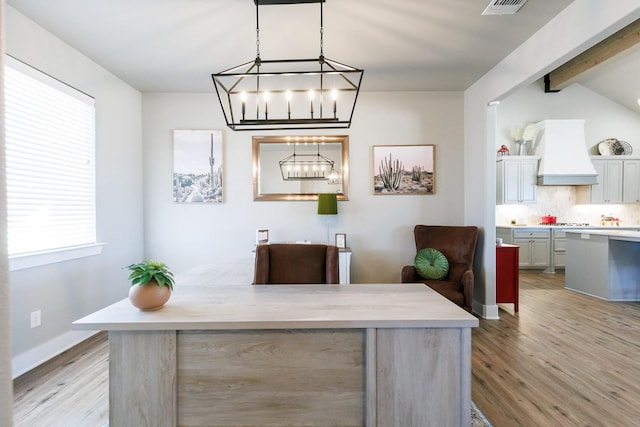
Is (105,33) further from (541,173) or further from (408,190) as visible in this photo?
(541,173)

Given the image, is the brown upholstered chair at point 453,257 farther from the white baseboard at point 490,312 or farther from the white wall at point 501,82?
the white baseboard at point 490,312

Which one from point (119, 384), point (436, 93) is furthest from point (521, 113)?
point (119, 384)

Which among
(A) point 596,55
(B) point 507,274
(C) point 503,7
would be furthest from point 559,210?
(C) point 503,7

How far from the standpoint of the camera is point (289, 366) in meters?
1.42

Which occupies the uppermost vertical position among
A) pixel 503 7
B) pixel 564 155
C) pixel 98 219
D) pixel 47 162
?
pixel 503 7

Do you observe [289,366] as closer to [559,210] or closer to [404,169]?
[404,169]

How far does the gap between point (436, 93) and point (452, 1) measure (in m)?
1.85

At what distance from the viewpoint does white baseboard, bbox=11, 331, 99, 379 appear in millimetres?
2363

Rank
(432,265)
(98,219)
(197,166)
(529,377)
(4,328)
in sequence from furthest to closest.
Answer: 1. (197,166)
2. (432,265)
3. (98,219)
4. (529,377)
5. (4,328)

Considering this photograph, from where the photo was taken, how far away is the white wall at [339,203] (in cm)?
405

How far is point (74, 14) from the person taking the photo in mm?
2430

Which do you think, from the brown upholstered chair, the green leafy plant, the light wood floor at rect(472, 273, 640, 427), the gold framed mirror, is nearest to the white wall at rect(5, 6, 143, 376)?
the gold framed mirror

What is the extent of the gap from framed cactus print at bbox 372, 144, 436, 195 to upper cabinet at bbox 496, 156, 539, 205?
117 inches

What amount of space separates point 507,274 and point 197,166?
3.95m
